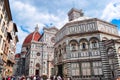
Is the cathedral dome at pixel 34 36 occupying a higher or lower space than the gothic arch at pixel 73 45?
higher

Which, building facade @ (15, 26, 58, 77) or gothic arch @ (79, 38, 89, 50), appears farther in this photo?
building facade @ (15, 26, 58, 77)

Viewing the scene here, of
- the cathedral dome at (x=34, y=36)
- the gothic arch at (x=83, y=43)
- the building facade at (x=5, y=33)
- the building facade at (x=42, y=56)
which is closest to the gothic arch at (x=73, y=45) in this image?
the gothic arch at (x=83, y=43)

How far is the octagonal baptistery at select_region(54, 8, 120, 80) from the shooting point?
23.2m

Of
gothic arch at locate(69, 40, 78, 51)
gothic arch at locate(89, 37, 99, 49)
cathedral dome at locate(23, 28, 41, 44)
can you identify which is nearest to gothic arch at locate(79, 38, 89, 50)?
gothic arch at locate(89, 37, 99, 49)

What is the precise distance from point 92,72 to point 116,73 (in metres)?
3.95

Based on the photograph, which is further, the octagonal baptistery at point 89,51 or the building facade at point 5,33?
the octagonal baptistery at point 89,51

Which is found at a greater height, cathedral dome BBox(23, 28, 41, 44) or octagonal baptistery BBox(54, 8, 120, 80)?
cathedral dome BBox(23, 28, 41, 44)

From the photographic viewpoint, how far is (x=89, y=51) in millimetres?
25156

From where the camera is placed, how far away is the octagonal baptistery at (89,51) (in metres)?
23.2

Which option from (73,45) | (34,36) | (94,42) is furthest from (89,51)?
(34,36)

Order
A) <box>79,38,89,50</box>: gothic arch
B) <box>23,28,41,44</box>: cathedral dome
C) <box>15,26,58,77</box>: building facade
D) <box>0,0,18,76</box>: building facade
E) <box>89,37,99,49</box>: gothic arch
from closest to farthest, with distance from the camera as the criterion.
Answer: <box>0,0,18,76</box>: building facade, <box>89,37,99,49</box>: gothic arch, <box>79,38,89,50</box>: gothic arch, <box>15,26,58,77</box>: building facade, <box>23,28,41,44</box>: cathedral dome

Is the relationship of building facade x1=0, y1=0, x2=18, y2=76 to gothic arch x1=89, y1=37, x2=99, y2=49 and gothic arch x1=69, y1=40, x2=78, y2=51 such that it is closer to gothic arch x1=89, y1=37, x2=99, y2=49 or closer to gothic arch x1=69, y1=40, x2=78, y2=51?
gothic arch x1=69, y1=40, x2=78, y2=51

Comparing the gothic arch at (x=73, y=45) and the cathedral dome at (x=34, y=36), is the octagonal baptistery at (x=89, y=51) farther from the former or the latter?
the cathedral dome at (x=34, y=36)

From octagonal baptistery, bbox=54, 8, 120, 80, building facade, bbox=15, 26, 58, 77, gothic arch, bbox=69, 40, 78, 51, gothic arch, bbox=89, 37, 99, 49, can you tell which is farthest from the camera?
building facade, bbox=15, 26, 58, 77
